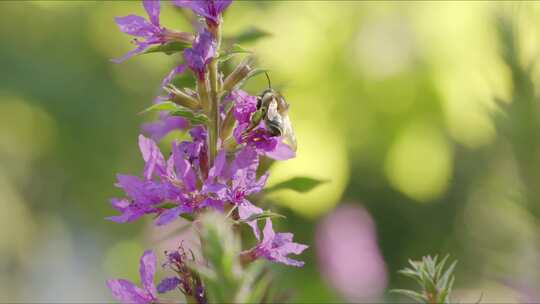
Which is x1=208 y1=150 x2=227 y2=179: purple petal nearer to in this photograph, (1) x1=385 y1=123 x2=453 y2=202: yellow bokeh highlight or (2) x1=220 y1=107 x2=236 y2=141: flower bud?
(2) x1=220 y1=107 x2=236 y2=141: flower bud

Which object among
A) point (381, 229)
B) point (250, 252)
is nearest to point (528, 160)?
point (250, 252)

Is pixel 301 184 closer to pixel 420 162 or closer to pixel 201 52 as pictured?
pixel 201 52

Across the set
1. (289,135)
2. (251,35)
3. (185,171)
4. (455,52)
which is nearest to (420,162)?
(455,52)

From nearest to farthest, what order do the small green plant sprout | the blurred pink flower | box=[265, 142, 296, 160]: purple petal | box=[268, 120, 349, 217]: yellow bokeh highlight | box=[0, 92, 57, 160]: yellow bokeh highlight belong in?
→ the small green plant sprout → box=[265, 142, 296, 160]: purple petal → the blurred pink flower → box=[268, 120, 349, 217]: yellow bokeh highlight → box=[0, 92, 57, 160]: yellow bokeh highlight

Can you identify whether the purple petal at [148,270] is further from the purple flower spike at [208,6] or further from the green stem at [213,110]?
the purple flower spike at [208,6]

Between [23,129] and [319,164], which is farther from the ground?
[319,164]

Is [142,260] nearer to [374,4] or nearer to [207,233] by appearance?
[207,233]

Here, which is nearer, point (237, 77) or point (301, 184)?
point (237, 77)

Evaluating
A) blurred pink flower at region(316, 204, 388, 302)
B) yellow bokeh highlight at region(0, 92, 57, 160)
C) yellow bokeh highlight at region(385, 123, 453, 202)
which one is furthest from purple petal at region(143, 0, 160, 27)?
yellow bokeh highlight at region(0, 92, 57, 160)
